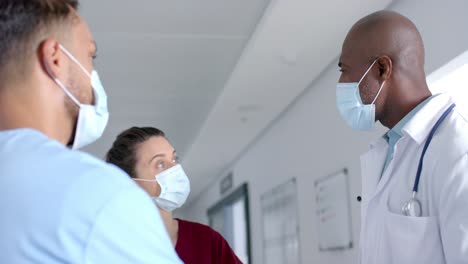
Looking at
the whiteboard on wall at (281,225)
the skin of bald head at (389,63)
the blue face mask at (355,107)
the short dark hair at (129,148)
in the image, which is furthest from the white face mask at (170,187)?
the whiteboard on wall at (281,225)

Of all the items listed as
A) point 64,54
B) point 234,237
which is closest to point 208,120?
point 234,237

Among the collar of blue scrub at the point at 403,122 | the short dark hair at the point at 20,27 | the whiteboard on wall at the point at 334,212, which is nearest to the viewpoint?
the short dark hair at the point at 20,27

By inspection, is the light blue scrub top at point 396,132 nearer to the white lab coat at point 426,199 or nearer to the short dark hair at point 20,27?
the white lab coat at point 426,199

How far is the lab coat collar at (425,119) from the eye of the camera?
141cm

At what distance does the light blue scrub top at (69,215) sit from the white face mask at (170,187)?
143 centimetres

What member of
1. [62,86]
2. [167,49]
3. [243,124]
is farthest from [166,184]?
[243,124]

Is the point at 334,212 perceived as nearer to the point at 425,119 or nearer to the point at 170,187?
the point at 170,187

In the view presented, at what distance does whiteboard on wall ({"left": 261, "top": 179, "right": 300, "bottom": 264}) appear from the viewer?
4.46 meters

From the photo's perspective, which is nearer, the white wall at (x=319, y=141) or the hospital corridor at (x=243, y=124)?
the hospital corridor at (x=243, y=124)

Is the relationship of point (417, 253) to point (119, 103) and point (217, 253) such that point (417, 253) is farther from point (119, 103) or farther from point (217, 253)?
point (119, 103)

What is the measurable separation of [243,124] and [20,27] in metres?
4.48

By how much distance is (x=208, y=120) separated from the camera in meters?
5.05

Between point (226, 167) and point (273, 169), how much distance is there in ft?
8.27

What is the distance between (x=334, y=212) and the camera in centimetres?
358
